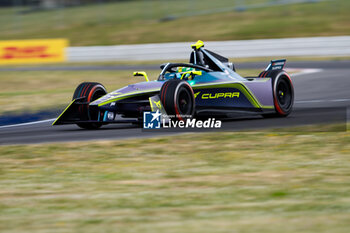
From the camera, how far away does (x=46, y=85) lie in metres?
A: 19.9

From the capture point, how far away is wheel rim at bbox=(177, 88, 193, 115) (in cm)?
915

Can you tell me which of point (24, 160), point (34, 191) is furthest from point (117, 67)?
point (34, 191)

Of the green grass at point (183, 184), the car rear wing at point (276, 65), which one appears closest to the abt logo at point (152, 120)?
the green grass at point (183, 184)

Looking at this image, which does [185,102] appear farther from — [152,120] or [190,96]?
[152,120]

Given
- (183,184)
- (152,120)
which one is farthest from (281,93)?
(183,184)

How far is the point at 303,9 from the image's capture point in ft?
108

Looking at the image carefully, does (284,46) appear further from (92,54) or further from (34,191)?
(34,191)

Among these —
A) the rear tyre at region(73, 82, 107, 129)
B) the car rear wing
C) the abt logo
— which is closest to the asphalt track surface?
the abt logo

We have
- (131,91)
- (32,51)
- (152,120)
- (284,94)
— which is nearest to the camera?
(152,120)

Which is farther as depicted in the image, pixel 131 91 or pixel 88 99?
pixel 88 99

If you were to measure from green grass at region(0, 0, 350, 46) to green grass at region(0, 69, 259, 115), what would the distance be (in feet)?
31.3

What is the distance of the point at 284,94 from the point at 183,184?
5.14m

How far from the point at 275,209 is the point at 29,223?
2.07m

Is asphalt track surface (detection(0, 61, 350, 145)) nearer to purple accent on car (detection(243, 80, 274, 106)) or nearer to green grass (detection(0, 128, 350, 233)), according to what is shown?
purple accent on car (detection(243, 80, 274, 106))
